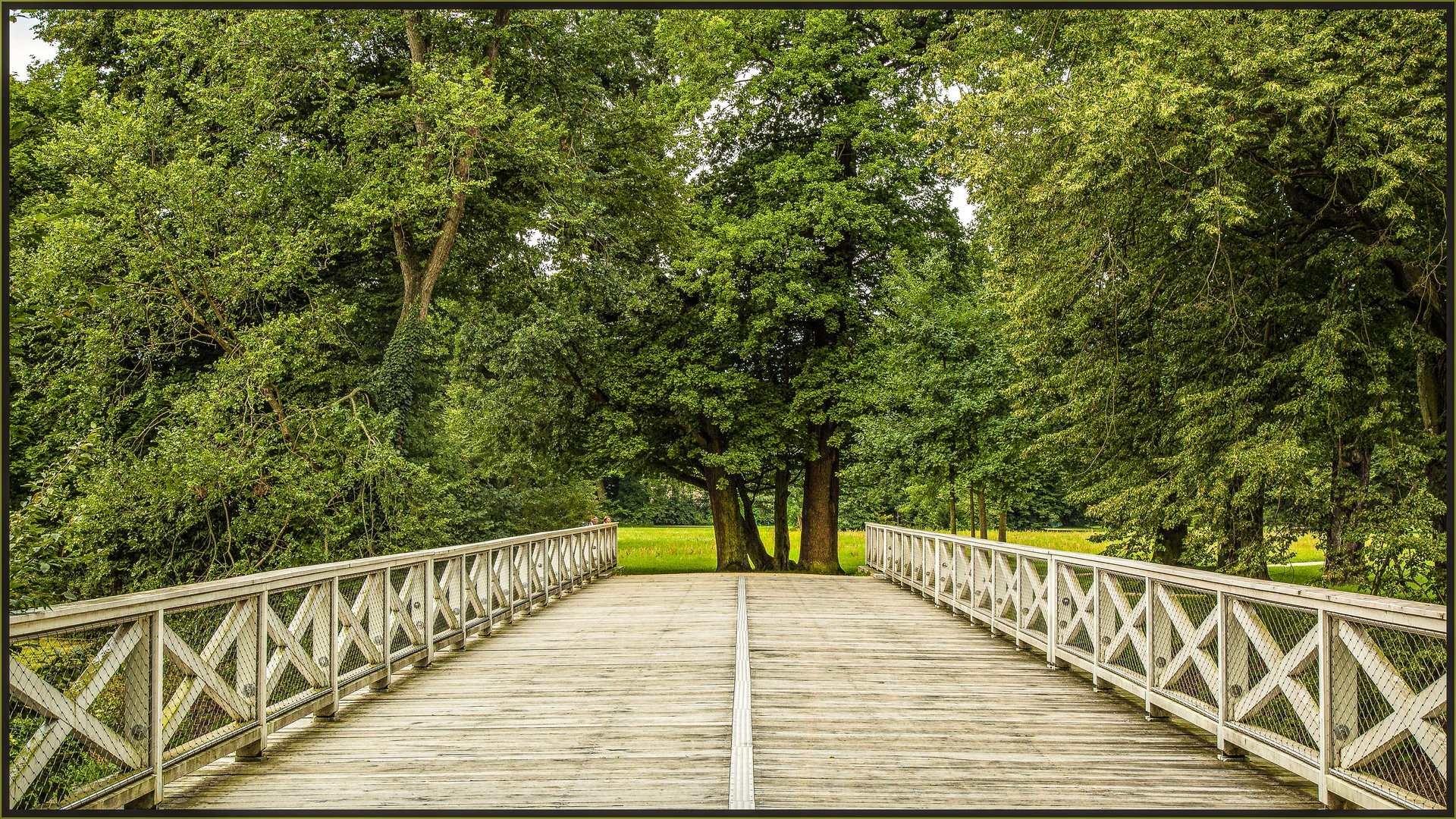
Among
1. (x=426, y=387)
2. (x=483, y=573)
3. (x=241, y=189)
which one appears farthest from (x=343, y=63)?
(x=483, y=573)

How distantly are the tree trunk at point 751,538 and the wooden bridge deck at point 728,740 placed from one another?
1580cm

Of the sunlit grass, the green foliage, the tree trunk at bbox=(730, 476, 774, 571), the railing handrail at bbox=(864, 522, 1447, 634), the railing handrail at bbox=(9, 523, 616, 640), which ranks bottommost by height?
the sunlit grass

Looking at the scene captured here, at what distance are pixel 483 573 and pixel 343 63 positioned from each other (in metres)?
10.7

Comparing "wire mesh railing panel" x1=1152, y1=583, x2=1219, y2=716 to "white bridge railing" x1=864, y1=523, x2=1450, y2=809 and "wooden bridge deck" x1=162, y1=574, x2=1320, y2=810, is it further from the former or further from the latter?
"wooden bridge deck" x1=162, y1=574, x2=1320, y2=810

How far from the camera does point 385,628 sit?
769cm

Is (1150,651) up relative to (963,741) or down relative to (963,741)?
up

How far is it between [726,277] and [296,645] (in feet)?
52.8

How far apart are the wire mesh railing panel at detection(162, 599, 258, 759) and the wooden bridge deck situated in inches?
9.7

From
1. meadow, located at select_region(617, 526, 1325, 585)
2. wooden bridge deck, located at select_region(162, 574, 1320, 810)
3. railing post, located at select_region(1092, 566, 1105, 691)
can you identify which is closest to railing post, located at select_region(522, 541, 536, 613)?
wooden bridge deck, located at select_region(162, 574, 1320, 810)

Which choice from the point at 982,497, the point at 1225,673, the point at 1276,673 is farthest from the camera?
the point at 982,497

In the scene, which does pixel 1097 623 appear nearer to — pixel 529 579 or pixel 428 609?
pixel 428 609

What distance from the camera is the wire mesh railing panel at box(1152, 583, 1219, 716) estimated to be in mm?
5824

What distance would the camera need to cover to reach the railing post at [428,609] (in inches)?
338

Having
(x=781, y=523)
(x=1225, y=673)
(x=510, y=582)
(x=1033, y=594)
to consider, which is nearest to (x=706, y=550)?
(x=781, y=523)
